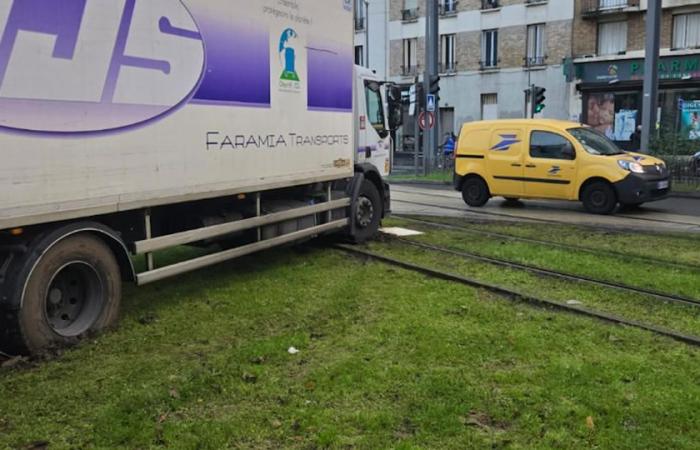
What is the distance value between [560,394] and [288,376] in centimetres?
185

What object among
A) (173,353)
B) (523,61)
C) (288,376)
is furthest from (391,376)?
(523,61)

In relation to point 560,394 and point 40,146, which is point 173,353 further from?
point 560,394

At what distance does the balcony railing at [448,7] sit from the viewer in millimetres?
41094

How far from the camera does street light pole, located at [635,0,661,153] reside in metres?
18.4

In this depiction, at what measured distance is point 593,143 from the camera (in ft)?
47.1

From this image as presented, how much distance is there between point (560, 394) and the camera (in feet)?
14.5

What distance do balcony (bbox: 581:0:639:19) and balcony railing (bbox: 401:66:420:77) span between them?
10596 millimetres

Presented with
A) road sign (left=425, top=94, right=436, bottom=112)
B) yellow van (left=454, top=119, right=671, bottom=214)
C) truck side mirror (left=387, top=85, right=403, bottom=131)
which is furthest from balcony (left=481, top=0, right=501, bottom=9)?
truck side mirror (left=387, top=85, right=403, bottom=131)

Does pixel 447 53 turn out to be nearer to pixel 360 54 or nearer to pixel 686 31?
pixel 360 54

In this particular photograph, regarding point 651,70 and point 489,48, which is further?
point 489,48

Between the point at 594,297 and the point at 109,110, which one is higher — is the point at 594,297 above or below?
below

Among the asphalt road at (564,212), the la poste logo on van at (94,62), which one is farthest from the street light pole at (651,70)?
the la poste logo on van at (94,62)

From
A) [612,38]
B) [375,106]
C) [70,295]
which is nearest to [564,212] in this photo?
[375,106]

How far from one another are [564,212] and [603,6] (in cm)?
2520
